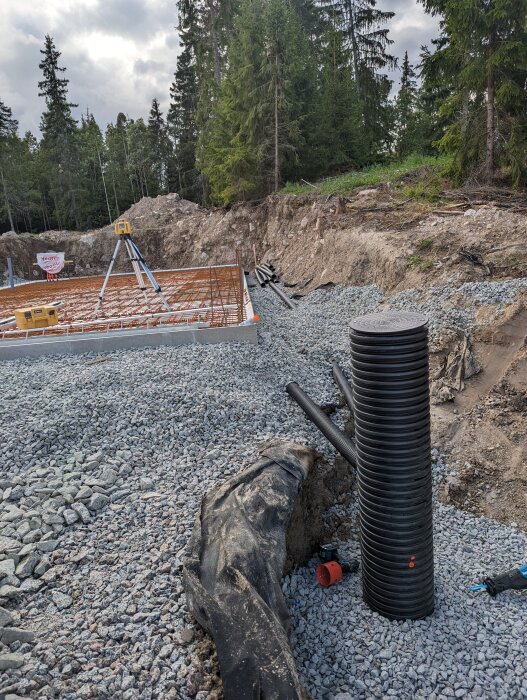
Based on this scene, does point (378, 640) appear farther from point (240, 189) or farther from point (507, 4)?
point (240, 189)

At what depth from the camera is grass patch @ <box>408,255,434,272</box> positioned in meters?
8.55

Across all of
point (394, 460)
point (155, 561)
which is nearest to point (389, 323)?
point (394, 460)

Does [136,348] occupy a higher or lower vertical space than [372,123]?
lower

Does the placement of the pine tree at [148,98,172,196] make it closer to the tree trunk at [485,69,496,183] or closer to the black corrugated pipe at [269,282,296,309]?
the black corrugated pipe at [269,282,296,309]

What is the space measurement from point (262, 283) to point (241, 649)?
13825mm

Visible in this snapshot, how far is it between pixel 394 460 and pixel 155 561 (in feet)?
6.31

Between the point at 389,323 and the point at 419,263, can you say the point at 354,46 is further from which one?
the point at 389,323

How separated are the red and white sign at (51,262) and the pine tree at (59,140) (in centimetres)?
1965

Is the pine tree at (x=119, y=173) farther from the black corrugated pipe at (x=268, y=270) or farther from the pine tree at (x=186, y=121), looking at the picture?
the black corrugated pipe at (x=268, y=270)

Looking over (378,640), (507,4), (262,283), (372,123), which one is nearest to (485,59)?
(507,4)

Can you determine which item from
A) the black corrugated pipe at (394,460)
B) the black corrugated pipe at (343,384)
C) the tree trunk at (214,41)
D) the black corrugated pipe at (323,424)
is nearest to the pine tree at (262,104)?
the tree trunk at (214,41)

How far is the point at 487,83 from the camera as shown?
1081 cm

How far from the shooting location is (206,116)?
27.0 metres

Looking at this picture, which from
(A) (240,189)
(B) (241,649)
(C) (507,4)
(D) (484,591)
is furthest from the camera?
(A) (240,189)
